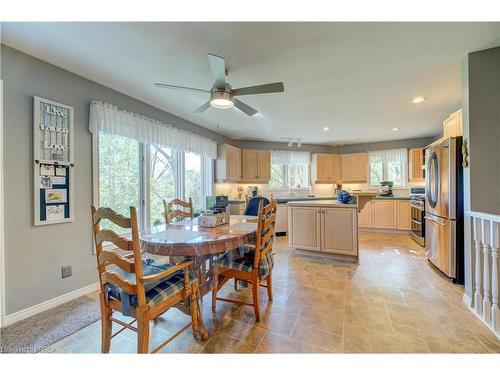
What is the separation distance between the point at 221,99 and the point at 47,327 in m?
2.39

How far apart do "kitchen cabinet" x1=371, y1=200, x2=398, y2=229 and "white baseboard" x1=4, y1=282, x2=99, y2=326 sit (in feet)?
18.5

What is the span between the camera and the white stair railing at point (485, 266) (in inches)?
68.7

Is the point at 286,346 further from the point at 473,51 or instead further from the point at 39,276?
the point at 473,51

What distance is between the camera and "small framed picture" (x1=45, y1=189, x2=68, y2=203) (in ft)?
6.99

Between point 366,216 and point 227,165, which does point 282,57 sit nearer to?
point 227,165

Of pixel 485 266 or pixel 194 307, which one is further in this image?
pixel 485 266

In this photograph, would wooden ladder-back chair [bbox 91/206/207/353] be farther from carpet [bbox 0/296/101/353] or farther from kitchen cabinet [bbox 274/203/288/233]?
kitchen cabinet [bbox 274/203/288/233]

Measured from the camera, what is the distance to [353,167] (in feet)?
20.2

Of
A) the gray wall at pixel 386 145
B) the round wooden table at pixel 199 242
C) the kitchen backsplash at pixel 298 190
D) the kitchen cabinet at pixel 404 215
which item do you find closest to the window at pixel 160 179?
the kitchen backsplash at pixel 298 190

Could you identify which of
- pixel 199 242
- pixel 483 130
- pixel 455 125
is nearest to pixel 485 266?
pixel 483 130

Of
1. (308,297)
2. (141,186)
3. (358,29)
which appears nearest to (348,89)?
(358,29)

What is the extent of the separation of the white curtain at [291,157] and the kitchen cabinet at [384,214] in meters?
2.02
